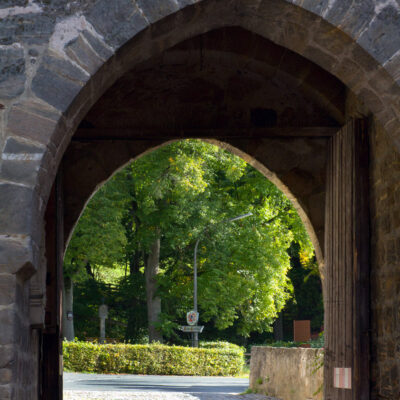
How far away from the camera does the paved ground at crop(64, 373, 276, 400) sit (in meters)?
12.5

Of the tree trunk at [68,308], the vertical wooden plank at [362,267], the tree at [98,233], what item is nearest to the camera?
the vertical wooden plank at [362,267]

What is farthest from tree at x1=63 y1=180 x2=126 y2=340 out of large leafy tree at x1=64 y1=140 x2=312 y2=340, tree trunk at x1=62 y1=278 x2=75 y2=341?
tree trunk at x1=62 y1=278 x2=75 y2=341

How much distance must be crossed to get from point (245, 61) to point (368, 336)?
2710mm

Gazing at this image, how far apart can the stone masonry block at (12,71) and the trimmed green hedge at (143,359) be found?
54.5 ft

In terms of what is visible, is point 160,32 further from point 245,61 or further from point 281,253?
point 281,253

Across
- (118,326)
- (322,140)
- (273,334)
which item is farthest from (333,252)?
(273,334)

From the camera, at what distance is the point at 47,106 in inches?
152

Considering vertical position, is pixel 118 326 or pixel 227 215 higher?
pixel 227 215

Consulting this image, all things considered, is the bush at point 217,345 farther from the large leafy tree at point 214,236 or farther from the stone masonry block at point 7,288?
the stone masonry block at point 7,288

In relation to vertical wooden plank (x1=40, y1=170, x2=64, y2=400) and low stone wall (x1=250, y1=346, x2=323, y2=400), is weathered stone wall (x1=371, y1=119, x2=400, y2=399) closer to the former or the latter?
vertical wooden plank (x1=40, y1=170, x2=64, y2=400)

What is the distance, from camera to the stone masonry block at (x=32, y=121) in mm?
3812

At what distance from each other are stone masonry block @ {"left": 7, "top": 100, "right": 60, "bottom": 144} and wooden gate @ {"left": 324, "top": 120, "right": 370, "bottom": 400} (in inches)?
135

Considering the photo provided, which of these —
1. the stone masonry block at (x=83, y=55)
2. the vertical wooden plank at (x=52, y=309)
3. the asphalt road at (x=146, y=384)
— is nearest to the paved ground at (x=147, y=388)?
the asphalt road at (x=146, y=384)

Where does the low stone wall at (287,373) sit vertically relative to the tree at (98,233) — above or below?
below
